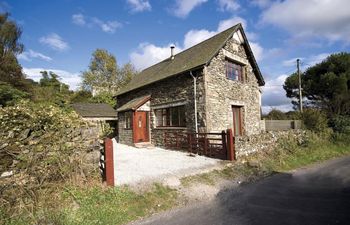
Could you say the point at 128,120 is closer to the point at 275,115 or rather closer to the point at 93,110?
the point at 93,110

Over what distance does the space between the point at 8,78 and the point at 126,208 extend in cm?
1276

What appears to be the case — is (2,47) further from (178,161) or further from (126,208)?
(126,208)

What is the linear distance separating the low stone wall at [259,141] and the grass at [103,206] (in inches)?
192

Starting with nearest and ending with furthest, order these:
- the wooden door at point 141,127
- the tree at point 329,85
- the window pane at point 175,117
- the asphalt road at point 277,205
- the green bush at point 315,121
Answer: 1. the asphalt road at point 277,205
2. the window pane at point 175,117
3. the green bush at point 315,121
4. the wooden door at point 141,127
5. the tree at point 329,85

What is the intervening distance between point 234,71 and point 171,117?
5.44 meters

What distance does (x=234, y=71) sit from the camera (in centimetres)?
1608

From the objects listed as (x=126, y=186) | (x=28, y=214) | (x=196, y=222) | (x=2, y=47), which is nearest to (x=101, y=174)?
(x=126, y=186)

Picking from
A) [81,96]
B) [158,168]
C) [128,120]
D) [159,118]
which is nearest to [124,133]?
[128,120]

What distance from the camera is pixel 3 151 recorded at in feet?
17.0

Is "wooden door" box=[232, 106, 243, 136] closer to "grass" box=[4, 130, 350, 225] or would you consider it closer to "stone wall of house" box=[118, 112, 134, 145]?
"grass" box=[4, 130, 350, 225]

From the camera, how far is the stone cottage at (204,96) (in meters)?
13.3

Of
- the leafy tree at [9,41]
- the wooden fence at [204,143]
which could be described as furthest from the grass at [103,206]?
the leafy tree at [9,41]

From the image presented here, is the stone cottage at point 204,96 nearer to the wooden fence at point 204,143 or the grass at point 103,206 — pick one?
the wooden fence at point 204,143

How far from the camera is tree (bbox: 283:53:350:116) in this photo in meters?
20.9
